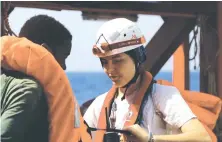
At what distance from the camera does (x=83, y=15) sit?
4.45 meters

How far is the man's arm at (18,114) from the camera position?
1938 mm

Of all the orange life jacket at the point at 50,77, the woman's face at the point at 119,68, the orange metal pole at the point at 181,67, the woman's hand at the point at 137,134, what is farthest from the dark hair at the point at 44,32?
the orange metal pole at the point at 181,67

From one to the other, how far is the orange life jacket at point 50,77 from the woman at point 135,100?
411 mm

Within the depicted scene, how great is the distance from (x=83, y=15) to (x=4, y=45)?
2.41 m

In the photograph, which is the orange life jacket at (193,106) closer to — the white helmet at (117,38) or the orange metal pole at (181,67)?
the white helmet at (117,38)

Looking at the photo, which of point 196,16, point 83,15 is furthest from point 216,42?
point 83,15

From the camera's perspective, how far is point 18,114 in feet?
6.36

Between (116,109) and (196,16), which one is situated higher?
(196,16)

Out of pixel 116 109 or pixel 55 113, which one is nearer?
pixel 55 113

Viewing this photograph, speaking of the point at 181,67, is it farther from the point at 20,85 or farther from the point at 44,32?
the point at 20,85

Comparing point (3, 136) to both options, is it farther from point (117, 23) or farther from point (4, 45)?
point (117, 23)

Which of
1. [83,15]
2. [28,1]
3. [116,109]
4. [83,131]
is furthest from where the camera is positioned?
[83,15]

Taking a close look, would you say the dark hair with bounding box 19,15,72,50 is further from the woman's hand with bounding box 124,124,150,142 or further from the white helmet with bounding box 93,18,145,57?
the woman's hand with bounding box 124,124,150,142

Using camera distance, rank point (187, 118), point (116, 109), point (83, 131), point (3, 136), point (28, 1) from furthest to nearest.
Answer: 1. point (28, 1)
2. point (116, 109)
3. point (187, 118)
4. point (83, 131)
5. point (3, 136)
